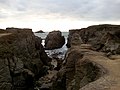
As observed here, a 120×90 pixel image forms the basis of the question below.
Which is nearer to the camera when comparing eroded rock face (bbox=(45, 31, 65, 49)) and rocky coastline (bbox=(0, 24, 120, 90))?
rocky coastline (bbox=(0, 24, 120, 90))

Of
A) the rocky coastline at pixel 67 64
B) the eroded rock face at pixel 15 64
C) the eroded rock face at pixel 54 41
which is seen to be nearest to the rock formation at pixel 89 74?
the rocky coastline at pixel 67 64

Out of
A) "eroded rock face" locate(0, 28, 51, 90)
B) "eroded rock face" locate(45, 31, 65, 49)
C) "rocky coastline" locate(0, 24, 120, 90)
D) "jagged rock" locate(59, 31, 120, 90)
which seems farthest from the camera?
"eroded rock face" locate(45, 31, 65, 49)

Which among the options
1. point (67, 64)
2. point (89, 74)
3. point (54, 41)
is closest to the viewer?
point (89, 74)

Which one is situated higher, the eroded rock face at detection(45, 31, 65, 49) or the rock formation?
the rock formation

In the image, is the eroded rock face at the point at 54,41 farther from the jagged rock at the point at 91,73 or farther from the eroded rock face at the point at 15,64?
the jagged rock at the point at 91,73

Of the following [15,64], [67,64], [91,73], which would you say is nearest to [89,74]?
[91,73]

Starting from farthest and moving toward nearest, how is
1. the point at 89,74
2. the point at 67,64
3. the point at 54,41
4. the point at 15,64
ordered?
the point at 54,41 < the point at 15,64 < the point at 67,64 < the point at 89,74

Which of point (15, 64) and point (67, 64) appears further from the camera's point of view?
point (15, 64)

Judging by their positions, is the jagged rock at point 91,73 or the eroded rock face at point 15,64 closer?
the jagged rock at point 91,73

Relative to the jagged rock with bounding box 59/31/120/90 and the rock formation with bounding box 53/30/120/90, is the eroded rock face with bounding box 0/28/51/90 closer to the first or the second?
the rock formation with bounding box 53/30/120/90

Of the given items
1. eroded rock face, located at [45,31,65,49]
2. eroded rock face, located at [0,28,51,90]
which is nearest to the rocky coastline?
eroded rock face, located at [0,28,51,90]

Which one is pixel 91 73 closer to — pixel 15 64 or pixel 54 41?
pixel 15 64

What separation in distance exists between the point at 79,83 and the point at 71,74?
12.3 ft

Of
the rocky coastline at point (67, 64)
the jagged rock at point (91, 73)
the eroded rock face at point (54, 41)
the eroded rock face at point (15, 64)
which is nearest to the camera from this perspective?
the jagged rock at point (91, 73)
